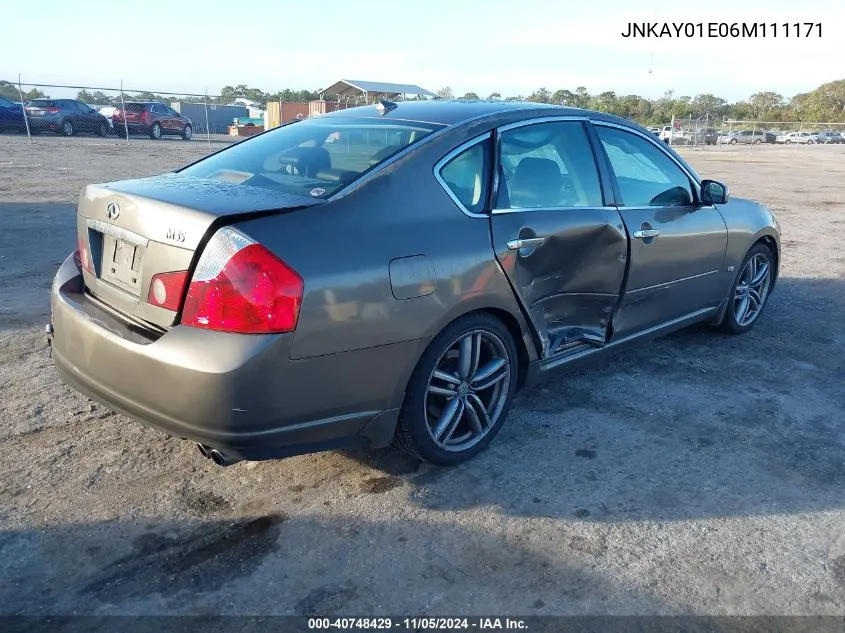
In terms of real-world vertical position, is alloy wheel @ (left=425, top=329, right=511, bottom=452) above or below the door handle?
below

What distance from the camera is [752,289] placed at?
5.49m

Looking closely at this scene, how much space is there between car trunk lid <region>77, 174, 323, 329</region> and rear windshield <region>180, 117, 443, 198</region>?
0.16m

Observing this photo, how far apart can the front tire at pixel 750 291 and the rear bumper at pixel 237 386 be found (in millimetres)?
3332

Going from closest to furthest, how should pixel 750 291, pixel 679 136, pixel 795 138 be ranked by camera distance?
pixel 750 291 → pixel 679 136 → pixel 795 138

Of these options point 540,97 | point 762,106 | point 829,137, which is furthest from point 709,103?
point 540,97

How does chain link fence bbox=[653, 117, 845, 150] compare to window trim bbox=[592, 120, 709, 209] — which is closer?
window trim bbox=[592, 120, 709, 209]

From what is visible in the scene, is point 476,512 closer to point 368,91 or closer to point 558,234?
point 558,234

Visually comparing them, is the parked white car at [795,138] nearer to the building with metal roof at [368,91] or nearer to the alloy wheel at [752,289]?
the building with metal roof at [368,91]

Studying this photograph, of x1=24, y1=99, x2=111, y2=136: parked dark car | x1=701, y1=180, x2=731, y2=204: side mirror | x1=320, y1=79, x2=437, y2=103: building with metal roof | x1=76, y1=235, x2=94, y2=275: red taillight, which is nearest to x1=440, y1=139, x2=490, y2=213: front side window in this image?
x1=76, y1=235, x2=94, y2=275: red taillight

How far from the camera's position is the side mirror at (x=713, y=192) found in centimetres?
466

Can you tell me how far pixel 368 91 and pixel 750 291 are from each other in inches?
1289

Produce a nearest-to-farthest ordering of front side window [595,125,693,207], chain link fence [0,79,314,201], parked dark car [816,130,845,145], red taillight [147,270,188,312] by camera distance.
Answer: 1. red taillight [147,270,188,312]
2. front side window [595,125,693,207]
3. chain link fence [0,79,314,201]
4. parked dark car [816,130,845,145]

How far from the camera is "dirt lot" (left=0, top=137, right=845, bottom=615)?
8.09 ft

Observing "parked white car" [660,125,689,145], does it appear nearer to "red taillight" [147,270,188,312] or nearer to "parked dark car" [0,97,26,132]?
"parked dark car" [0,97,26,132]
